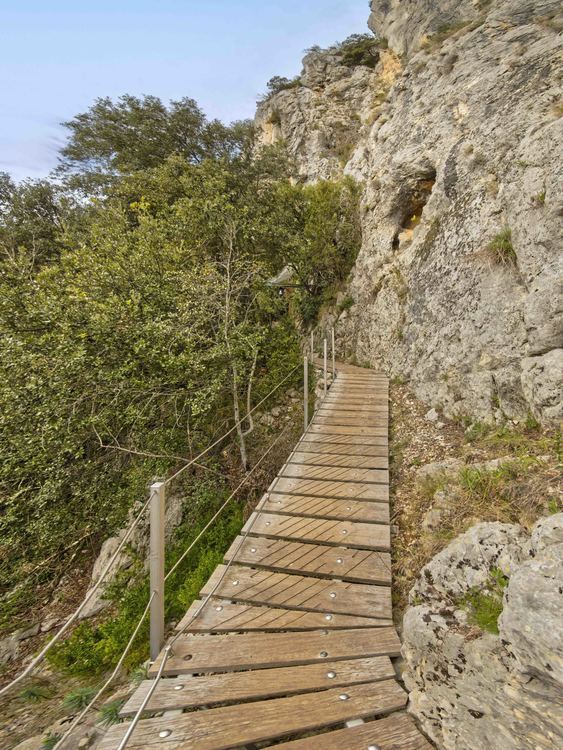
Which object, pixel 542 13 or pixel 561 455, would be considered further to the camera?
pixel 542 13

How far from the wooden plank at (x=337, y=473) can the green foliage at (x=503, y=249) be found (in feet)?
15.4

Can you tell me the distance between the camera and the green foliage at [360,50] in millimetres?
22484

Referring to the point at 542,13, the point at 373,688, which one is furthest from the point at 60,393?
the point at 542,13

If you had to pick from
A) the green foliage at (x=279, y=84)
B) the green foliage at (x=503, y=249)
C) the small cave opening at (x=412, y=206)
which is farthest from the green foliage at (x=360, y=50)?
A: the green foliage at (x=503, y=249)

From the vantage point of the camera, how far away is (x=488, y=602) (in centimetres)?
220

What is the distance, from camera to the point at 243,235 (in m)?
9.83

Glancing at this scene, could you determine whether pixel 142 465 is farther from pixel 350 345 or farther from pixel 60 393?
pixel 350 345

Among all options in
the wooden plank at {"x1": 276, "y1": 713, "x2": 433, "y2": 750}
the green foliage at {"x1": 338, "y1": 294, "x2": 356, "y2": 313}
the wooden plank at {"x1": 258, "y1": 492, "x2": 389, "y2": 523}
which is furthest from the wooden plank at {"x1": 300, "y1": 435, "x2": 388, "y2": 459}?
the green foliage at {"x1": 338, "y1": 294, "x2": 356, "y2": 313}

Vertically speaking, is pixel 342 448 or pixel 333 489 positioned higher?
pixel 342 448

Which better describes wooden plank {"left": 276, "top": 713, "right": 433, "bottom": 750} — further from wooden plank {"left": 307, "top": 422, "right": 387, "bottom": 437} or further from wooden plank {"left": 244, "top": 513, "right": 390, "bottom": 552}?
wooden plank {"left": 307, "top": 422, "right": 387, "bottom": 437}

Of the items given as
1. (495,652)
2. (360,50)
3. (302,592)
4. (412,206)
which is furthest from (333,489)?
(360,50)

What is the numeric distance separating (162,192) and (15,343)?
9.01 metres

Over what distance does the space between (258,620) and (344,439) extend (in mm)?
3661

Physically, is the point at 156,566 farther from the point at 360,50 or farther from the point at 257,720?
the point at 360,50
